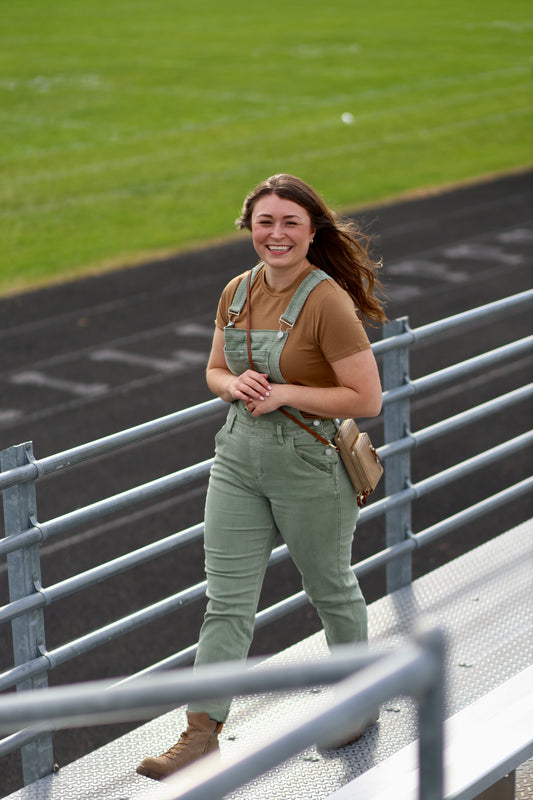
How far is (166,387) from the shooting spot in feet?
38.1

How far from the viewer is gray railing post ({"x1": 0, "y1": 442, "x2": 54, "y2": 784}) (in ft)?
12.7

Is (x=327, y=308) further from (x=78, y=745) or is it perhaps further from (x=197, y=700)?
(x=78, y=745)

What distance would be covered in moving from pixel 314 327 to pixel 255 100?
27887 millimetres

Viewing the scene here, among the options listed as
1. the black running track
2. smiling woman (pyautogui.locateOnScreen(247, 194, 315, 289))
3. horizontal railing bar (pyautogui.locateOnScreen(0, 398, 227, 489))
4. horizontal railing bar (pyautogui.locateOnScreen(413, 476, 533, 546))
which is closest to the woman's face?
smiling woman (pyautogui.locateOnScreen(247, 194, 315, 289))

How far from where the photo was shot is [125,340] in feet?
44.0

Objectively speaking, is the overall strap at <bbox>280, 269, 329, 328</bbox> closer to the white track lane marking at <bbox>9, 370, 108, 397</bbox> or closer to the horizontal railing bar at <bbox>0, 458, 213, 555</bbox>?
the horizontal railing bar at <bbox>0, 458, 213, 555</bbox>

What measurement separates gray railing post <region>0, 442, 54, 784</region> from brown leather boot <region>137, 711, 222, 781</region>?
41 centimetres

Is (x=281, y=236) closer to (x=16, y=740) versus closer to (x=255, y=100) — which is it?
(x=16, y=740)

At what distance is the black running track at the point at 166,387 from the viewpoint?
282 inches

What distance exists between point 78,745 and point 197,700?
4.42 meters

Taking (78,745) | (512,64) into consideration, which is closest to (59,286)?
(78,745)

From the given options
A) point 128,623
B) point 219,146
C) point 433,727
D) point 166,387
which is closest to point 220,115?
point 219,146

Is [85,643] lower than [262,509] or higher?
lower

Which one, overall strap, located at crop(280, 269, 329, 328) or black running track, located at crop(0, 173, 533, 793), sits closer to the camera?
overall strap, located at crop(280, 269, 329, 328)
